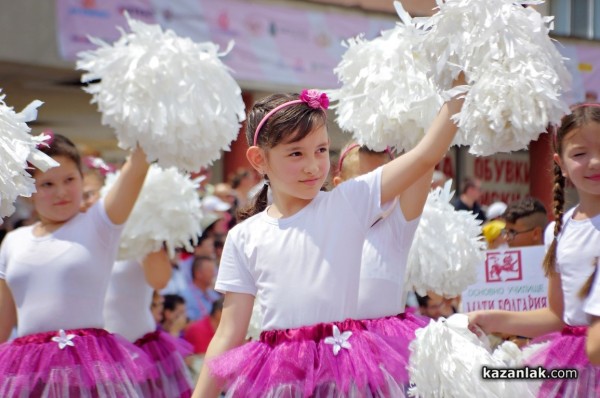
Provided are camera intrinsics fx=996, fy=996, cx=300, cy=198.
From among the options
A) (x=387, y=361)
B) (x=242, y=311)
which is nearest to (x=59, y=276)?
(x=242, y=311)

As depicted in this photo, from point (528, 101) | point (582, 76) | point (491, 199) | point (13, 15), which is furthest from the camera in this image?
point (491, 199)

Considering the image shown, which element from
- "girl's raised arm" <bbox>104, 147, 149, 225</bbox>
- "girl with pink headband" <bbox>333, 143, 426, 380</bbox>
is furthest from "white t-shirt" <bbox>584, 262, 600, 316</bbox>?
"girl's raised arm" <bbox>104, 147, 149, 225</bbox>

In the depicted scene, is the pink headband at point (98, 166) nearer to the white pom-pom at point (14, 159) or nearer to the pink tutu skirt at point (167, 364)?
the pink tutu skirt at point (167, 364)

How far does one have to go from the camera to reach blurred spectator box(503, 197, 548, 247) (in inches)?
203

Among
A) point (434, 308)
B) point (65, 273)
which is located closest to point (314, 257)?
point (65, 273)

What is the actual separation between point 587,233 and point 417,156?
742 millimetres

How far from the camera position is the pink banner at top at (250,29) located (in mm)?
10594

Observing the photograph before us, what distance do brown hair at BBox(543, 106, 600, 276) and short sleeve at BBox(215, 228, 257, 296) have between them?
3.32ft

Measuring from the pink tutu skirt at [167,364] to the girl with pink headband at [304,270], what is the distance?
69.1 inches

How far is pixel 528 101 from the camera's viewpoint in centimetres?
257

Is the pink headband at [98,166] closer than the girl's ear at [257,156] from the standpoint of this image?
No

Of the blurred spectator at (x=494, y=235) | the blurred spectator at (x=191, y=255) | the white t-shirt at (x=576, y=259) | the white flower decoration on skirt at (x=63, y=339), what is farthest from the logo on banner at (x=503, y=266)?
the blurred spectator at (x=191, y=255)

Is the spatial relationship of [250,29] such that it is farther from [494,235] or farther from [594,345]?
[594,345]

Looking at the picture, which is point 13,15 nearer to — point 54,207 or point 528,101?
point 54,207
